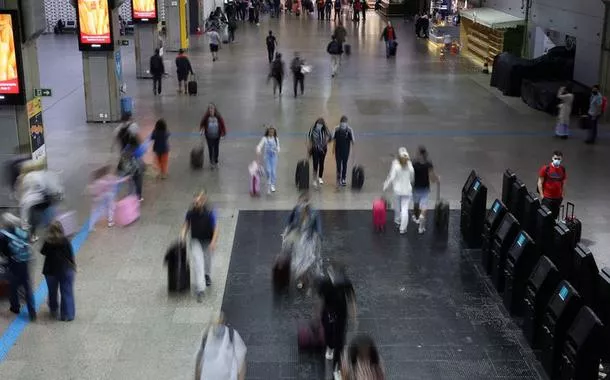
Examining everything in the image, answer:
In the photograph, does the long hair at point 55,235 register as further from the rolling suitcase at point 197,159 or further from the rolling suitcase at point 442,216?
the rolling suitcase at point 197,159

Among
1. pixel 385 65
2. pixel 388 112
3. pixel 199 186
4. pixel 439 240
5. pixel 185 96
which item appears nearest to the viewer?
pixel 439 240

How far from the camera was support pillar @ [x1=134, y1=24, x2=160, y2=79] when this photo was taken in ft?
91.5

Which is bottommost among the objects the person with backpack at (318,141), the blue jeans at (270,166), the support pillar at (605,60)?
the blue jeans at (270,166)

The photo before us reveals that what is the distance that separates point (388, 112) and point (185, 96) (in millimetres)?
7041

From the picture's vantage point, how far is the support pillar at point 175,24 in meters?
→ 34.9

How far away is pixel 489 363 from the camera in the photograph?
8797 millimetres

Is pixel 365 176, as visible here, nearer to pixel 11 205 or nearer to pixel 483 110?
pixel 11 205

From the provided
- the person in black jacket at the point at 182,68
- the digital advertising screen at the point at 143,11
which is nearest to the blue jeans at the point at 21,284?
the person in black jacket at the point at 182,68

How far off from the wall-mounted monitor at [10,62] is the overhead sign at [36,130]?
0.40 m

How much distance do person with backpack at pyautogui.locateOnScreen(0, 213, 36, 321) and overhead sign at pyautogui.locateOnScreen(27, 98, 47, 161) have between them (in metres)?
4.72

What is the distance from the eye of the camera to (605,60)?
69.5ft

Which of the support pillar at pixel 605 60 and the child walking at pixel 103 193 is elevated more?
the support pillar at pixel 605 60

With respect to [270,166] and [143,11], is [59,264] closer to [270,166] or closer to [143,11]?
[270,166]

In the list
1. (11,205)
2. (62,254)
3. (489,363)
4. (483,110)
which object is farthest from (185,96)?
(489,363)
